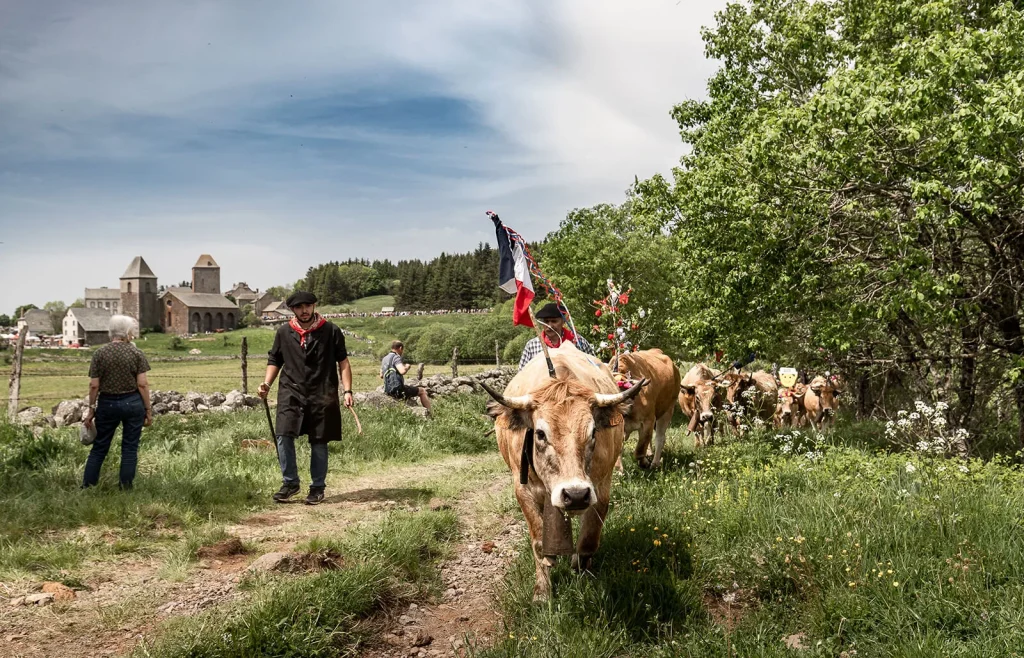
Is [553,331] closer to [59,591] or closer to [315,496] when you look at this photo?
[315,496]

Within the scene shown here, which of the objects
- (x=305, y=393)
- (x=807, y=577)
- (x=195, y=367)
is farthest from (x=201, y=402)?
(x=195, y=367)

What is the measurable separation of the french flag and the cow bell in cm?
195

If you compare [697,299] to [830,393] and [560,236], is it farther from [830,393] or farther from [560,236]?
[560,236]

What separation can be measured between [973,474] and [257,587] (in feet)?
20.4

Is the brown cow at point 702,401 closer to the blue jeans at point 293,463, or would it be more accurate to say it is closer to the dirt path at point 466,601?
the dirt path at point 466,601

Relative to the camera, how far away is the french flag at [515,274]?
5918 millimetres

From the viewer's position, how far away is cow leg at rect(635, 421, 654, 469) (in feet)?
28.5

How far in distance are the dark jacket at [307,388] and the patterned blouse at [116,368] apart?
140 cm

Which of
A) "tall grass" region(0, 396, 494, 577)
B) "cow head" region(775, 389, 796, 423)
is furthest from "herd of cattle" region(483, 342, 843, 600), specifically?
"cow head" region(775, 389, 796, 423)

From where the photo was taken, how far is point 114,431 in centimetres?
712

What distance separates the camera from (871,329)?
35.0 ft

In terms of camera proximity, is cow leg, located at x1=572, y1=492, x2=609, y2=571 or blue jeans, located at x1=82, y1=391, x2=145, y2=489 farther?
blue jeans, located at x1=82, y1=391, x2=145, y2=489

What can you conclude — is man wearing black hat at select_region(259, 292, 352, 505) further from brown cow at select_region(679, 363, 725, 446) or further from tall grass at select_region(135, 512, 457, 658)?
brown cow at select_region(679, 363, 725, 446)

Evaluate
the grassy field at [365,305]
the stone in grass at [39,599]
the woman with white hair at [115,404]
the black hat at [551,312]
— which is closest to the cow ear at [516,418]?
the black hat at [551,312]
